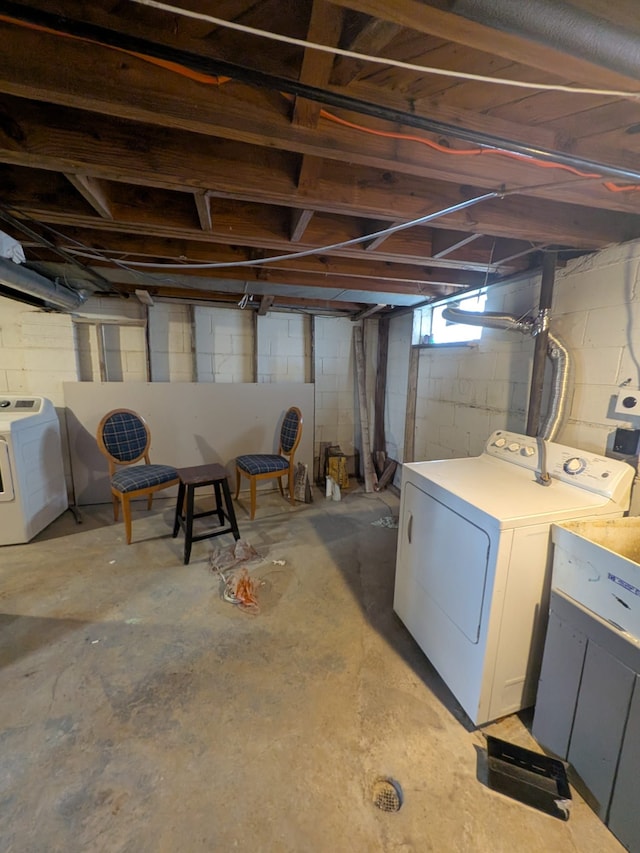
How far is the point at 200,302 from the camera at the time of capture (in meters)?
3.62

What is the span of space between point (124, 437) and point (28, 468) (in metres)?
0.71

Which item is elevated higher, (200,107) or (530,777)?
(200,107)

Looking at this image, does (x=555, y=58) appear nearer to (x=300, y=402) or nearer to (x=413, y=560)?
(x=413, y=560)

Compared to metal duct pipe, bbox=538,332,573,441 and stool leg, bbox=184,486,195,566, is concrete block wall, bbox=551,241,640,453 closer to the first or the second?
metal duct pipe, bbox=538,332,573,441

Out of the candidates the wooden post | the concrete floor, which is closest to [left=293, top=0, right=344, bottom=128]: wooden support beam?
the concrete floor

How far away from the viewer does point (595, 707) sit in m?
1.16

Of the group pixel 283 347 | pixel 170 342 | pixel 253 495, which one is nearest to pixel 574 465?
pixel 253 495

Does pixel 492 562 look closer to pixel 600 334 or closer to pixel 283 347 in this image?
pixel 600 334

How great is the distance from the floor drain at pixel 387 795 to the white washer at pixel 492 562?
0.44 metres

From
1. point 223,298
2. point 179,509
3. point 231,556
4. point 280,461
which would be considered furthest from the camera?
point 223,298

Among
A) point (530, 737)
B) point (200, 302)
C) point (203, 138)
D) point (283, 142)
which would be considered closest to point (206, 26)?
point (283, 142)

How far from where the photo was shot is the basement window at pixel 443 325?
2777 mm

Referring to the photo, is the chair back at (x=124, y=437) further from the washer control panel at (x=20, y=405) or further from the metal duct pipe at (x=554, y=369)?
the metal duct pipe at (x=554, y=369)

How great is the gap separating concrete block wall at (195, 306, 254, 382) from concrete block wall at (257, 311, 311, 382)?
0.45 ft
